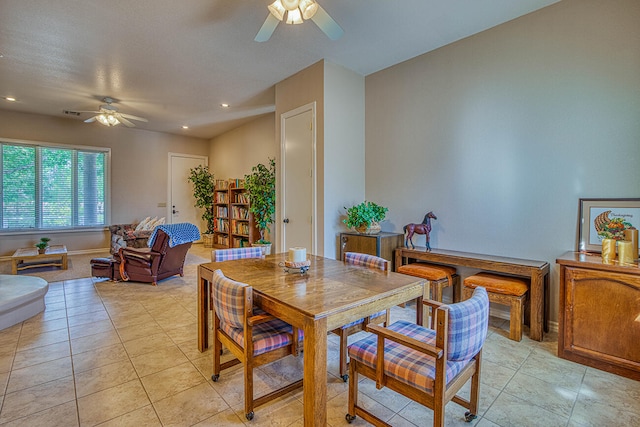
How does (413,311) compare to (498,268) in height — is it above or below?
below

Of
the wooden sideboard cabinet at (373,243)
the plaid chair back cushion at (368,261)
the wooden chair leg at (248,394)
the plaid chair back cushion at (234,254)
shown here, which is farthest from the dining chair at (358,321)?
the wooden sideboard cabinet at (373,243)

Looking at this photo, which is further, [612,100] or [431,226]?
[431,226]

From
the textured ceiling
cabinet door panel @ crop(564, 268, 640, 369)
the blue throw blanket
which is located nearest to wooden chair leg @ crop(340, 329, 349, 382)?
cabinet door panel @ crop(564, 268, 640, 369)

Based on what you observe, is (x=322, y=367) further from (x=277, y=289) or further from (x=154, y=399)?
(x=154, y=399)

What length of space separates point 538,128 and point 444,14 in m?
1.37

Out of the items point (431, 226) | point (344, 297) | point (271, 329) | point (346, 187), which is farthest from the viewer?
point (346, 187)

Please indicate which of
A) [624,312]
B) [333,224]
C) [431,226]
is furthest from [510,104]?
[333,224]

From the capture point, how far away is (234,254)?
2645 mm

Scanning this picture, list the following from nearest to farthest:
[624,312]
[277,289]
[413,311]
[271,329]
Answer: [277,289]
[271,329]
[624,312]
[413,311]

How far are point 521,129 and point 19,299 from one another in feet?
16.9

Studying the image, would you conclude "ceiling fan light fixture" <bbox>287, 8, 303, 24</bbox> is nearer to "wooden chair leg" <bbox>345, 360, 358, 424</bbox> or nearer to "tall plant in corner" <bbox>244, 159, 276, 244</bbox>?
"wooden chair leg" <bbox>345, 360, 358, 424</bbox>

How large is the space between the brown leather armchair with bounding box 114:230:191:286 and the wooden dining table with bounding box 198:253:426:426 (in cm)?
231

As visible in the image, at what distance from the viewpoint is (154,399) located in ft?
6.04

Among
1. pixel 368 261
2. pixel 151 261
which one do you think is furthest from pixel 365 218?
pixel 151 261
